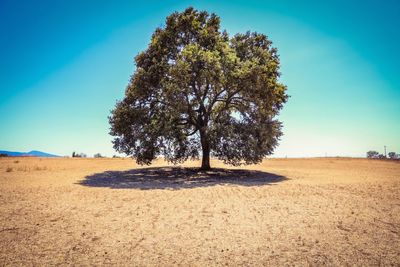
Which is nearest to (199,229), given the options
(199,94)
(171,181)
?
(171,181)

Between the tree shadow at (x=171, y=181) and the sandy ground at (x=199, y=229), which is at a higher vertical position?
the tree shadow at (x=171, y=181)

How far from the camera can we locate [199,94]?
2205 centimetres

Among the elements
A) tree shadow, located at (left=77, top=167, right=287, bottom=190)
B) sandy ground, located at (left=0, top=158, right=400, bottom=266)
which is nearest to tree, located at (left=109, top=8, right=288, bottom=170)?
tree shadow, located at (left=77, top=167, right=287, bottom=190)

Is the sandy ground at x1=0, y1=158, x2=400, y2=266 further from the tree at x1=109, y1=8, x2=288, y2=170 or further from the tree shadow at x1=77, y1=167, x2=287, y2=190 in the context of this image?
the tree at x1=109, y1=8, x2=288, y2=170

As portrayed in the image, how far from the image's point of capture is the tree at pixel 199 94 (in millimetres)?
18828

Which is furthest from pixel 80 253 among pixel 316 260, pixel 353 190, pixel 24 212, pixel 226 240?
pixel 353 190

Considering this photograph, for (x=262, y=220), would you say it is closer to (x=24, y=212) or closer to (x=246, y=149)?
(x=24, y=212)

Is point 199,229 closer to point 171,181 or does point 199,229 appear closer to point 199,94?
point 171,181

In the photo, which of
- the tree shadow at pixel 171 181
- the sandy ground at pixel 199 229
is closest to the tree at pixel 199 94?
the tree shadow at pixel 171 181

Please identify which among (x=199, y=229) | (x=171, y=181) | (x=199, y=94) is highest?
(x=199, y=94)

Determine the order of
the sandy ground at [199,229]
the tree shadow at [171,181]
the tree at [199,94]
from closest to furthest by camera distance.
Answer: the sandy ground at [199,229]
the tree shadow at [171,181]
the tree at [199,94]

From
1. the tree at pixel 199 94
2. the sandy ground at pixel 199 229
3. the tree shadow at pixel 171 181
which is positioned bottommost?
the sandy ground at pixel 199 229

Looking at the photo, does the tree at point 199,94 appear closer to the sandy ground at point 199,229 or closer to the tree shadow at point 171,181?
the tree shadow at point 171,181

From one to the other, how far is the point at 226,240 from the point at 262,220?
2.09m
